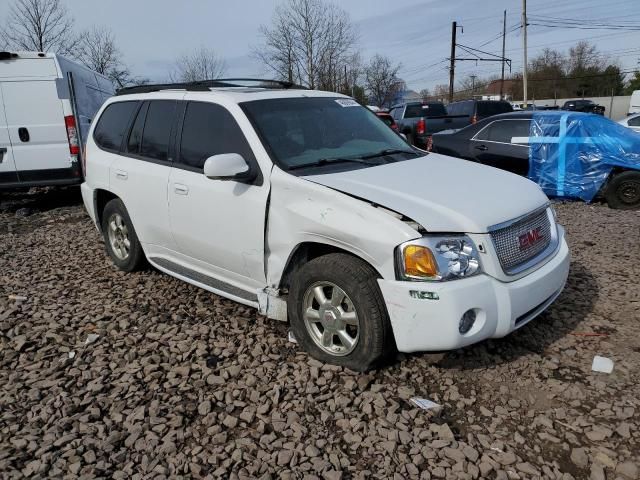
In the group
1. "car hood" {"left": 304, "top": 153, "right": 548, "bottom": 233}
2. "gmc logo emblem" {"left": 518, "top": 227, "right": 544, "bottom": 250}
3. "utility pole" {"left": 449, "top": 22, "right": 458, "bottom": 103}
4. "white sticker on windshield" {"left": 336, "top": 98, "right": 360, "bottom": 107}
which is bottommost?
"gmc logo emblem" {"left": 518, "top": 227, "right": 544, "bottom": 250}

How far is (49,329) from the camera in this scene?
400 cm

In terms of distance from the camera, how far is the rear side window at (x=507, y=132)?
328 inches

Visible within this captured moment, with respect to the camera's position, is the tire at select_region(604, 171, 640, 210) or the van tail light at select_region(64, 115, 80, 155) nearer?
the tire at select_region(604, 171, 640, 210)

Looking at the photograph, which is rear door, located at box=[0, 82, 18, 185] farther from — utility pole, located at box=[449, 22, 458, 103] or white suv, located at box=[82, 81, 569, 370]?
utility pole, located at box=[449, 22, 458, 103]

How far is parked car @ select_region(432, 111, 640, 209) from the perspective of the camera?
304 inches

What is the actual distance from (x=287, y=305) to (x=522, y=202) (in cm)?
168

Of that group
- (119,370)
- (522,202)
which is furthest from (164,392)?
(522,202)

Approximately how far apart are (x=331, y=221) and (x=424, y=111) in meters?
15.0

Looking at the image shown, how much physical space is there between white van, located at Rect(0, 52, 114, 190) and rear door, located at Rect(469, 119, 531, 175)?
22.3 ft

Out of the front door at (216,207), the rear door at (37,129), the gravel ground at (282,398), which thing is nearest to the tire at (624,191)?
the gravel ground at (282,398)

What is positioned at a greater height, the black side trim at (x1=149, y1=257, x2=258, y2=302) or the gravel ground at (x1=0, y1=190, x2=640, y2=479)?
the black side trim at (x1=149, y1=257, x2=258, y2=302)

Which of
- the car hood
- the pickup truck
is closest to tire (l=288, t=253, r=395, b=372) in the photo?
the car hood

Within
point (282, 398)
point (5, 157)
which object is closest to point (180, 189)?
point (282, 398)

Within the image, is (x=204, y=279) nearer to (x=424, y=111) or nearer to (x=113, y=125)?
(x=113, y=125)
